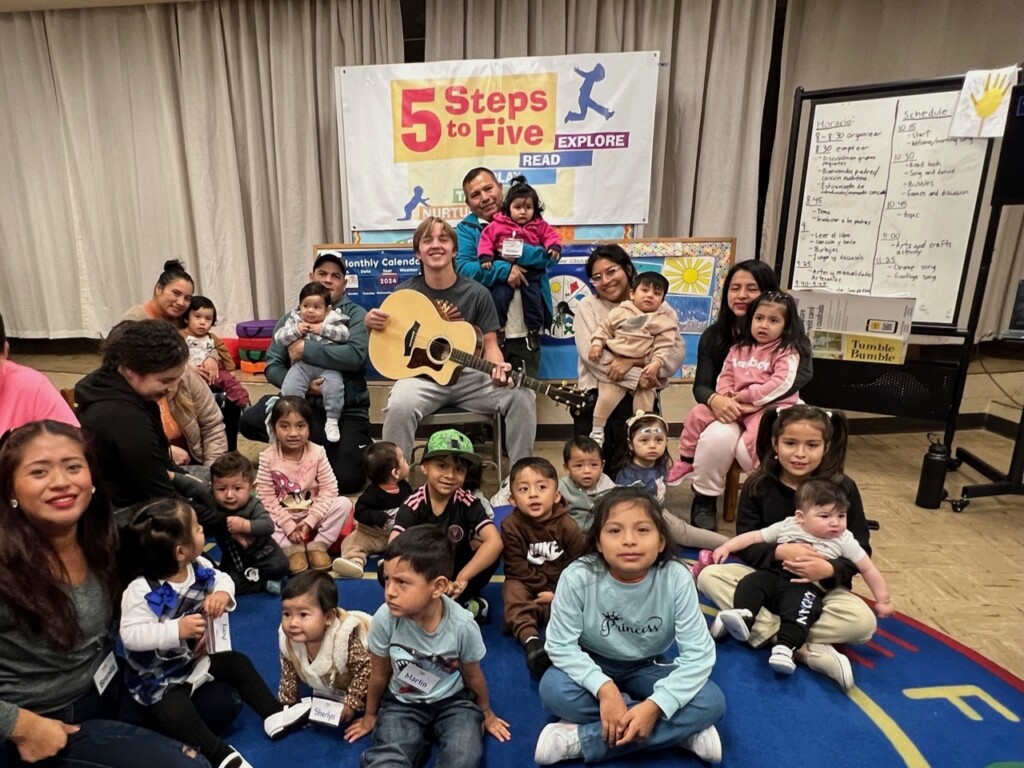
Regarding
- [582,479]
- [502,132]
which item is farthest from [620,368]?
[502,132]

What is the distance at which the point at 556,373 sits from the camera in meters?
4.12

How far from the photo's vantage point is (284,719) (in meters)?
1.75

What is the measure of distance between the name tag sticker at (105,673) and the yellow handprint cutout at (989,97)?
3.85 m

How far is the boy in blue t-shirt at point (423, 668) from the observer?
5.13 ft

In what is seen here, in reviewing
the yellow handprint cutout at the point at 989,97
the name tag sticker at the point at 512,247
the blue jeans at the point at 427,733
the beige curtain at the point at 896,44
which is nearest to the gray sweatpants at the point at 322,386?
the name tag sticker at the point at 512,247

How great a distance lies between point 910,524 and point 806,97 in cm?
217

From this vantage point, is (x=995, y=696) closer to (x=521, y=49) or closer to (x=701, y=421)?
(x=701, y=421)

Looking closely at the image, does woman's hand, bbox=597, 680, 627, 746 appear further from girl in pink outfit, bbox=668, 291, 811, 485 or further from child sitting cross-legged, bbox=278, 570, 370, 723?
girl in pink outfit, bbox=668, 291, 811, 485

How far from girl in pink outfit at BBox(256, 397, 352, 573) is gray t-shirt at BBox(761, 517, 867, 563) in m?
1.66

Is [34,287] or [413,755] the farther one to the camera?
[34,287]

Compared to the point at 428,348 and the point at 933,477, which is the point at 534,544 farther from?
the point at 933,477

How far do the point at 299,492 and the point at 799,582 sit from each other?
6.23 ft

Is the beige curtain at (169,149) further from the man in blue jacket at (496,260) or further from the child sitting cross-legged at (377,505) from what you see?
the child sitting cross-legged at (377,505)

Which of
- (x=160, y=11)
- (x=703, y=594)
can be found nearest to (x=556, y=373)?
(x=703, y=594)
